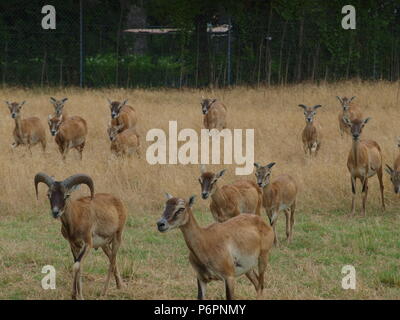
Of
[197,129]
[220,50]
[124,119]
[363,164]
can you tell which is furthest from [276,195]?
[220,50]

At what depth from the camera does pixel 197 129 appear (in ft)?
64.4

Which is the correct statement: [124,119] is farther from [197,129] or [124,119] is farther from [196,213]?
[196,213]

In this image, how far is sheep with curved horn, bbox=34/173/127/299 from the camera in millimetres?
7762

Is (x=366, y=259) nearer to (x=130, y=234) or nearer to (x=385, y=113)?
(x=130, y=234)

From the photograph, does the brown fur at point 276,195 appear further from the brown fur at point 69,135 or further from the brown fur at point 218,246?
the brown fur at point 69,135

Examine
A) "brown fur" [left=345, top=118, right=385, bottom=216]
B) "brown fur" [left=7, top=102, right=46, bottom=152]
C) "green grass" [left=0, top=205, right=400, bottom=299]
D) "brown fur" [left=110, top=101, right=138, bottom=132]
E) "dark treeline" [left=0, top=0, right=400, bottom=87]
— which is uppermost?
"dark treeline" [left=0, top=0, right=400, bottom=87]

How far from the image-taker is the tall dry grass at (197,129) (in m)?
13.1

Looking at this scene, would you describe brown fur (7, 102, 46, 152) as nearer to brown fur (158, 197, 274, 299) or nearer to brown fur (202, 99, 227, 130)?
brown fur (202, 99, 227, 130)

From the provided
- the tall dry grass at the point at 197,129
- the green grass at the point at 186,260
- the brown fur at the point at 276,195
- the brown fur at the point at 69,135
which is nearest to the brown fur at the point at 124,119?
the tall dry grass at the point at 197,129

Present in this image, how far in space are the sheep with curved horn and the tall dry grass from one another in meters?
3.98

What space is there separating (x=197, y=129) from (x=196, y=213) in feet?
24.7

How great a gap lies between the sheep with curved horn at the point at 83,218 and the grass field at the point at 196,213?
447 mm

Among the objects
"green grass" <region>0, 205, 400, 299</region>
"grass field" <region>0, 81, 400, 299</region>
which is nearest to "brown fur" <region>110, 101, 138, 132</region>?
"grass field" <region>0, 81, 400, 299</region>

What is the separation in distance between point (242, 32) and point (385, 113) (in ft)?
34.0
